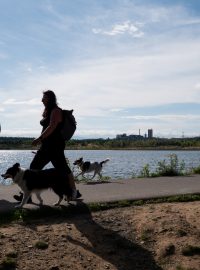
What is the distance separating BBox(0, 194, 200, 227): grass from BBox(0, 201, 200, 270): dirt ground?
0.59ft

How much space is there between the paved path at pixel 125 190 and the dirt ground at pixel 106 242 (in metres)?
1.20

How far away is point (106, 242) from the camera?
762 cm

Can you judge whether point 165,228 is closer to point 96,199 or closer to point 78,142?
point 96,199

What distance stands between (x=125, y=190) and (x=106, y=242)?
11.7 ft

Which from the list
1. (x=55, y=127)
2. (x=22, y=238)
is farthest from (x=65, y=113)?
(x=22, y=238)

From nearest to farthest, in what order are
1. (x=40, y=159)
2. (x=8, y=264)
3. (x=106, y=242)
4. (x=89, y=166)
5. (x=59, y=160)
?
1. (x=8, y=264)
2. (x=106, y=242)
3. (x=59, y=160)
4. (x=40, y=159)
5. (x=89, y=166)

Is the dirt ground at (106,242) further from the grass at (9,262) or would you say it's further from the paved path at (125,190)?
the paved path at (125,190)

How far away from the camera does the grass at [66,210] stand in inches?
326

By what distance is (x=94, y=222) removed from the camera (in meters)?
8.28

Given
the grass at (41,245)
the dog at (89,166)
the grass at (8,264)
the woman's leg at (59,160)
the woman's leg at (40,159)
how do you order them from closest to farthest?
the grass at (8,264) < the grass at (41,245) < the woman's leg at (59,160) < the woman's leg at (40,159) < the dog at (89,166)

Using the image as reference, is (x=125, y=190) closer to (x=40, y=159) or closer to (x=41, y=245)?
(x=40, y=159)

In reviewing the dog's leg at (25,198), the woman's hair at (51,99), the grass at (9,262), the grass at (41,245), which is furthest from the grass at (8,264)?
the woman's hair at (51,99)

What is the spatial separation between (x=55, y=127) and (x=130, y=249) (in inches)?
100

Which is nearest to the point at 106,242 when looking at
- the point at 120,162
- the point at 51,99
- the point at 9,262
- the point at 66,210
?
the point at 66,210
